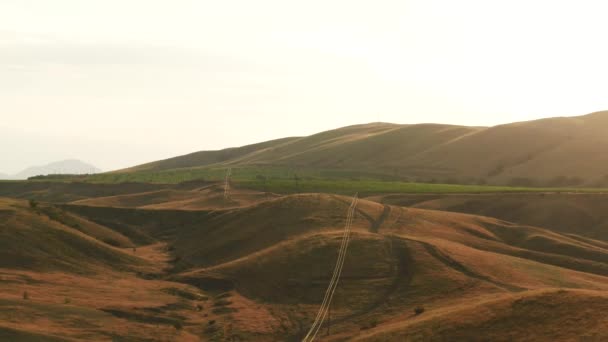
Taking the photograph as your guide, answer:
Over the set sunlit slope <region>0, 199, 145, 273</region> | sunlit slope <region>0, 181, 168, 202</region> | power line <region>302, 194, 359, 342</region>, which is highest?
sunlit slope <region>0, 181, 168, 202</region>

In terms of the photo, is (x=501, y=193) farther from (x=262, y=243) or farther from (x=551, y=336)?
(x=551, y=336)

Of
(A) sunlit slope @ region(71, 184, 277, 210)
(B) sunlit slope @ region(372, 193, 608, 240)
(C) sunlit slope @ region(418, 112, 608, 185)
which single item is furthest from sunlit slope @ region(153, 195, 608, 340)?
(C) sunlit slope @ region(418, 112, 608, 185)

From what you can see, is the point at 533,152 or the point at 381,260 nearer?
the point at 381,260

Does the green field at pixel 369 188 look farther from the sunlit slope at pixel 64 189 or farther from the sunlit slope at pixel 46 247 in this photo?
the sunlit slope at pixel 46 247

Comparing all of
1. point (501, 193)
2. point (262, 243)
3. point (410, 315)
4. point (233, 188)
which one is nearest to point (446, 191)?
point (501, 193)

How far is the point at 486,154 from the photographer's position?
147 m

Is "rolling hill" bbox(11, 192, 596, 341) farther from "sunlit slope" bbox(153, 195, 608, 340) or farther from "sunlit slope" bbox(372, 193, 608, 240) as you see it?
"sunlit slope" bbox(372, 193, 608, 240)

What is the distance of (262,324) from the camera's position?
37.7 m

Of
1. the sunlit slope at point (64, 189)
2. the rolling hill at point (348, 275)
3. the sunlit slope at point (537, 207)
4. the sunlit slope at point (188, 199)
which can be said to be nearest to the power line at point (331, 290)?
the rolling hill at point (348, 275)

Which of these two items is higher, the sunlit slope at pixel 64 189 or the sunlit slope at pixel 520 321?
the sunlit slope at pixel 64 189

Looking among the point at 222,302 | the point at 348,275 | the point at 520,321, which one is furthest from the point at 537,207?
the point at 520,321

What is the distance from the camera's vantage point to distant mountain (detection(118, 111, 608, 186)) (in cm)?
12294

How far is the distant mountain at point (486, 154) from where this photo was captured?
122938 mm

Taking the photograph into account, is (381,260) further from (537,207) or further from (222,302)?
(537,207)
